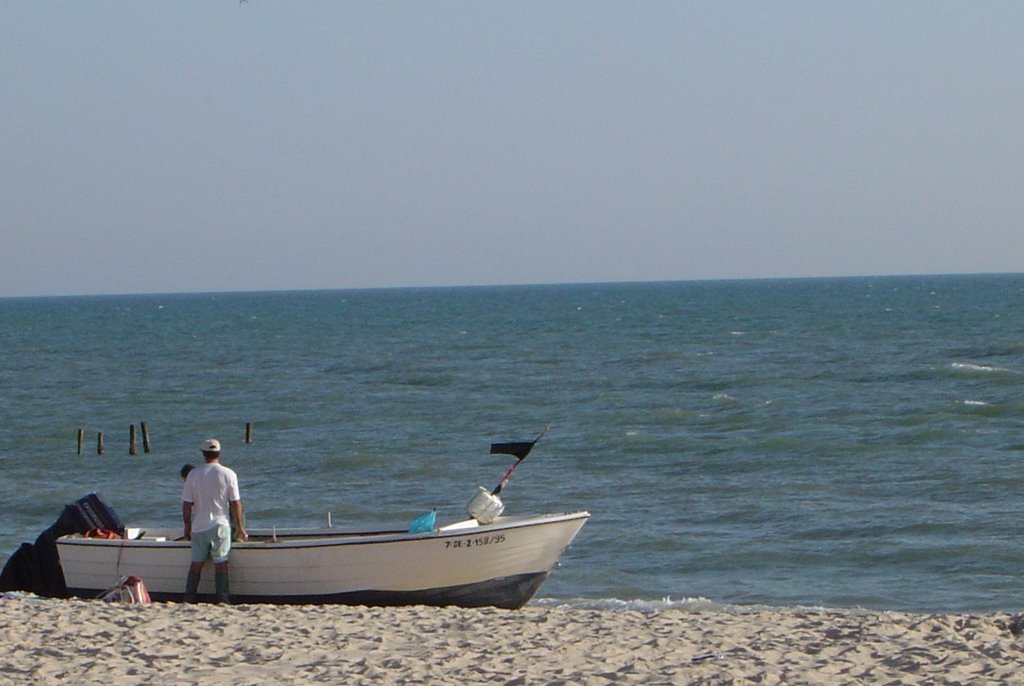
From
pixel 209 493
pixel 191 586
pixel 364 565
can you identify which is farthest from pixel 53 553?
pixel 364 565

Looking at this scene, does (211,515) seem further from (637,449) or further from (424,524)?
(637,449)

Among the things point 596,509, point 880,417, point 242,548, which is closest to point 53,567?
point 242,548

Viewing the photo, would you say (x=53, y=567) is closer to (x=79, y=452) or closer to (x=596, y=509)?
(x=596, y=509)

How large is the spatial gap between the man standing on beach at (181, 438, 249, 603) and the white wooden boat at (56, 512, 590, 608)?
178mm

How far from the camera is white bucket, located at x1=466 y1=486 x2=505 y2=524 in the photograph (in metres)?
14.1

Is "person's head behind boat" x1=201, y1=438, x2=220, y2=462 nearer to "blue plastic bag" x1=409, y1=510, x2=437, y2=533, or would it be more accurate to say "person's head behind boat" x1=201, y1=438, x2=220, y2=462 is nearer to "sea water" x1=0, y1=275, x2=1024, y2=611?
"blue plastic bag" x1=409, y1=510, x2=437, y2=533

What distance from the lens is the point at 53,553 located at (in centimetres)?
1446

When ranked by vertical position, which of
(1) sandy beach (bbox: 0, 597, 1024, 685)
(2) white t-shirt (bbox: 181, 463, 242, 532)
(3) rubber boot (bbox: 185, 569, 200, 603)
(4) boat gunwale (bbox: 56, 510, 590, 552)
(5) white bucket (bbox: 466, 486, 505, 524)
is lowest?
(3) rubber boot (bbox: 185, 569, 200, 603)

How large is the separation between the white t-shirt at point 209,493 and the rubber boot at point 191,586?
1.96 feet

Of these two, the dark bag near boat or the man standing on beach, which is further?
the dark bag near boat

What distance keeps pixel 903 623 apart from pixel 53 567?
8417 mm

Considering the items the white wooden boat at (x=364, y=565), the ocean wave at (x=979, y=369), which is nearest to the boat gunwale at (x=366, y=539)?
the white wooden boat at (x=364, y=565)

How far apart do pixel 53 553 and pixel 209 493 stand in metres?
2.63

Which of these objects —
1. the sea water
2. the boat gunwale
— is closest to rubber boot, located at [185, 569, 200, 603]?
the boat gunwale
